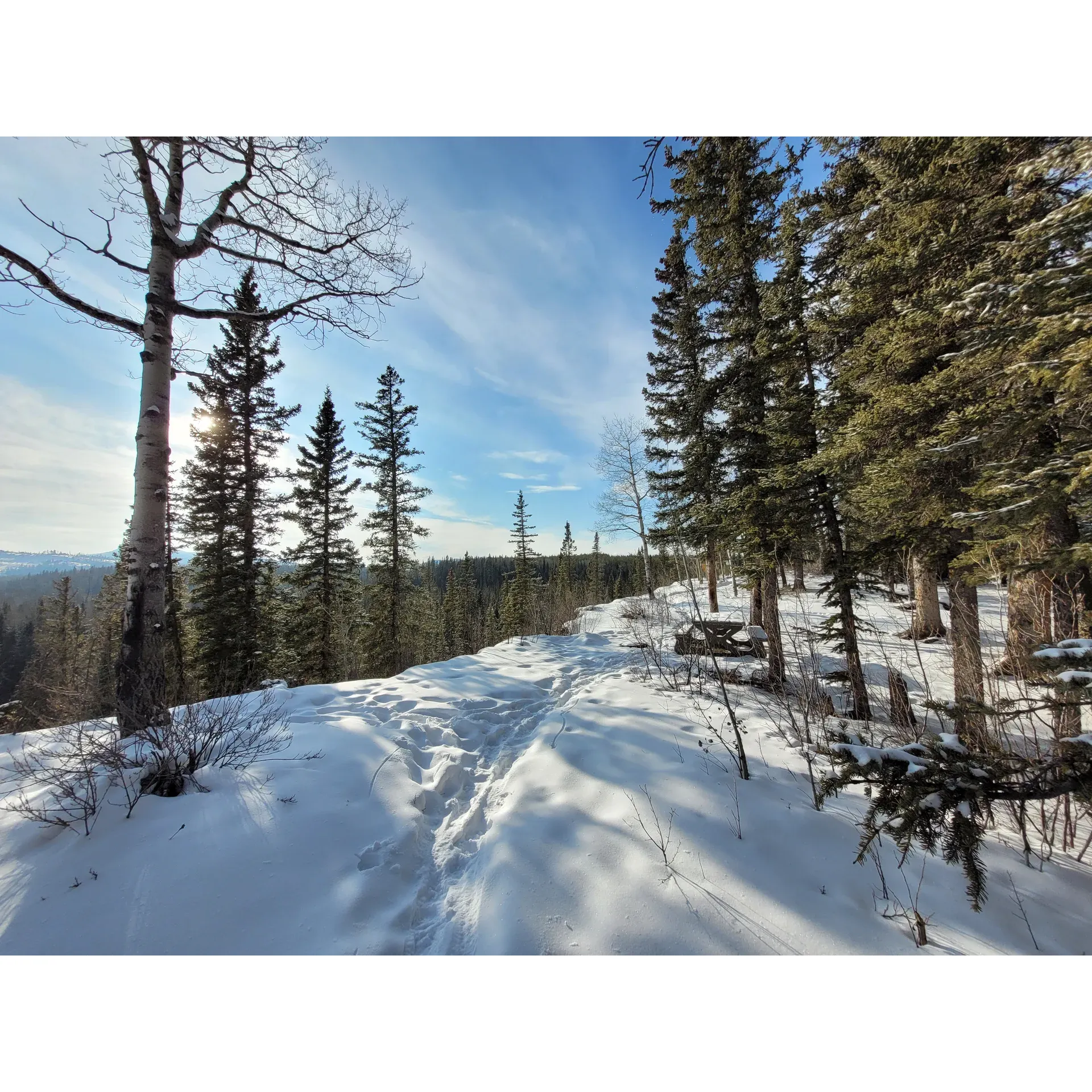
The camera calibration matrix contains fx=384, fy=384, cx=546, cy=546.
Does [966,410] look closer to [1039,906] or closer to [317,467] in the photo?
[1039,906]

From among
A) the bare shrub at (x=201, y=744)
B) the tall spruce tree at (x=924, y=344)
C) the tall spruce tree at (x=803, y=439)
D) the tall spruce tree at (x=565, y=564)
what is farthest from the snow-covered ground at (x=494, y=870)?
the tall spruce tree at (x=565, y=564)

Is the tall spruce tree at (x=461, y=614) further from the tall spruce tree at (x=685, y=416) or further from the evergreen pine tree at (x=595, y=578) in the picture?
the tall spruce tree at (x=685, y=416)

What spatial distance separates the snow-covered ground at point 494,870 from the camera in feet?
6.70

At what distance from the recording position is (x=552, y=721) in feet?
16.7

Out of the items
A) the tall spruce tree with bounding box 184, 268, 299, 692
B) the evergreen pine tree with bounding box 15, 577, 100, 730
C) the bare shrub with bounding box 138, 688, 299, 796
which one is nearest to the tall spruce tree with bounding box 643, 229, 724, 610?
the bare shrub with bounding box 138, 688, 299, 796

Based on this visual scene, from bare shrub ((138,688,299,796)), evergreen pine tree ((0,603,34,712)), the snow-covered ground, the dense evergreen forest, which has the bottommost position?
evergreen pine tree ((0,603,34,712))

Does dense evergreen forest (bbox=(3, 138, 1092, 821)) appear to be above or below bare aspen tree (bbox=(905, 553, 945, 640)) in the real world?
above

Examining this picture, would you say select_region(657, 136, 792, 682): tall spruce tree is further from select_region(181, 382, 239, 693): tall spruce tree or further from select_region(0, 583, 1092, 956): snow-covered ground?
select_region(181, 382, 239, 693): tall spruce tree

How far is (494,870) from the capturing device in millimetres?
2596

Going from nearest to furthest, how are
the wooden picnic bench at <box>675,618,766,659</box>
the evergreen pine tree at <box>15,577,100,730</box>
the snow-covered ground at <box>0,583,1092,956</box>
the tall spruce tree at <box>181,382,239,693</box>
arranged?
the snow-covered ground at <box>0,583,1092,956</box> < the wooden picnic bench at <box>675,618,766,659</box> < the tall spruce tree at <box>181,382,239,693</box> < the evergreen pine tree at <box>15,577,100,730</box>

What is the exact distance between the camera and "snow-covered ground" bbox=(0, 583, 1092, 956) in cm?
204

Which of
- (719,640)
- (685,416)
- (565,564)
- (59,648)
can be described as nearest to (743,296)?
(685,416)

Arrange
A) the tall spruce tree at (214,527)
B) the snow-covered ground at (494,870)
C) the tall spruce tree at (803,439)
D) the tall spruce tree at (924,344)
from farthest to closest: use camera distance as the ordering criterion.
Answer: the tall spruce tree at (214,527) < the tall spruce tree at (803,439) < the tall spruce tree at (924,344) < the snow-covered ground at (494,870)
